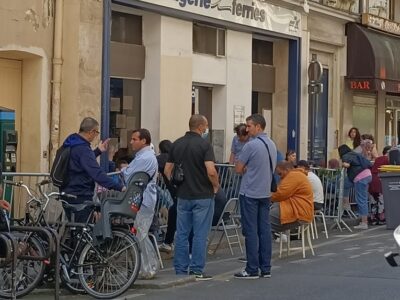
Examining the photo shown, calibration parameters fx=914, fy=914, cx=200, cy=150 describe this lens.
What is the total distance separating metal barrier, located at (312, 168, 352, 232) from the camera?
1742cm

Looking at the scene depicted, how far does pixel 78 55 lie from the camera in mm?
14508

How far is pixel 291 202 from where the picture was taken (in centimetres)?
1278

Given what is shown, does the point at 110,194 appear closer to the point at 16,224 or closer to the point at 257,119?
the point at 16,224

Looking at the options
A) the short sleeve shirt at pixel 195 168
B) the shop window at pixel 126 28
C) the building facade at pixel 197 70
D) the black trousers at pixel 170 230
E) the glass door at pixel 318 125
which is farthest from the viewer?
the glass door at pixel 318 125

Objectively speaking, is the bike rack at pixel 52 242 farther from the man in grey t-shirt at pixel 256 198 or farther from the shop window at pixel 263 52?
the shop window at pixel 263 52

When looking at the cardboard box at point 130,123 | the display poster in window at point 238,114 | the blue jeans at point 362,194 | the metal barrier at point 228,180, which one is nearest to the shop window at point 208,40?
the display poster in window at point 238,114

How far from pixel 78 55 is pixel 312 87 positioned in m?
8.33

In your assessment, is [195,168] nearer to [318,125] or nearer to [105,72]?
[105,72]

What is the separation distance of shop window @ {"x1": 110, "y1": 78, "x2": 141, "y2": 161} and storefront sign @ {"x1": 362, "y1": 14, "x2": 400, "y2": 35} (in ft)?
28.7

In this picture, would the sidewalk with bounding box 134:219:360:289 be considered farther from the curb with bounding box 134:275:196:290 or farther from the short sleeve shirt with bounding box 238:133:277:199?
the short sleeve shirt with bounding box 238:133:277:199

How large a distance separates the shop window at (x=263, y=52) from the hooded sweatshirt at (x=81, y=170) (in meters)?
10.8

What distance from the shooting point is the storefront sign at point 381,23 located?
2342 centimetres

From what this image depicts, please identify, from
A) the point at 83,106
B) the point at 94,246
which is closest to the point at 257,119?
the point at 94,246

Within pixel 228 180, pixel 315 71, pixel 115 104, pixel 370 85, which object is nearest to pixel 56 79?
pixel 115 104
